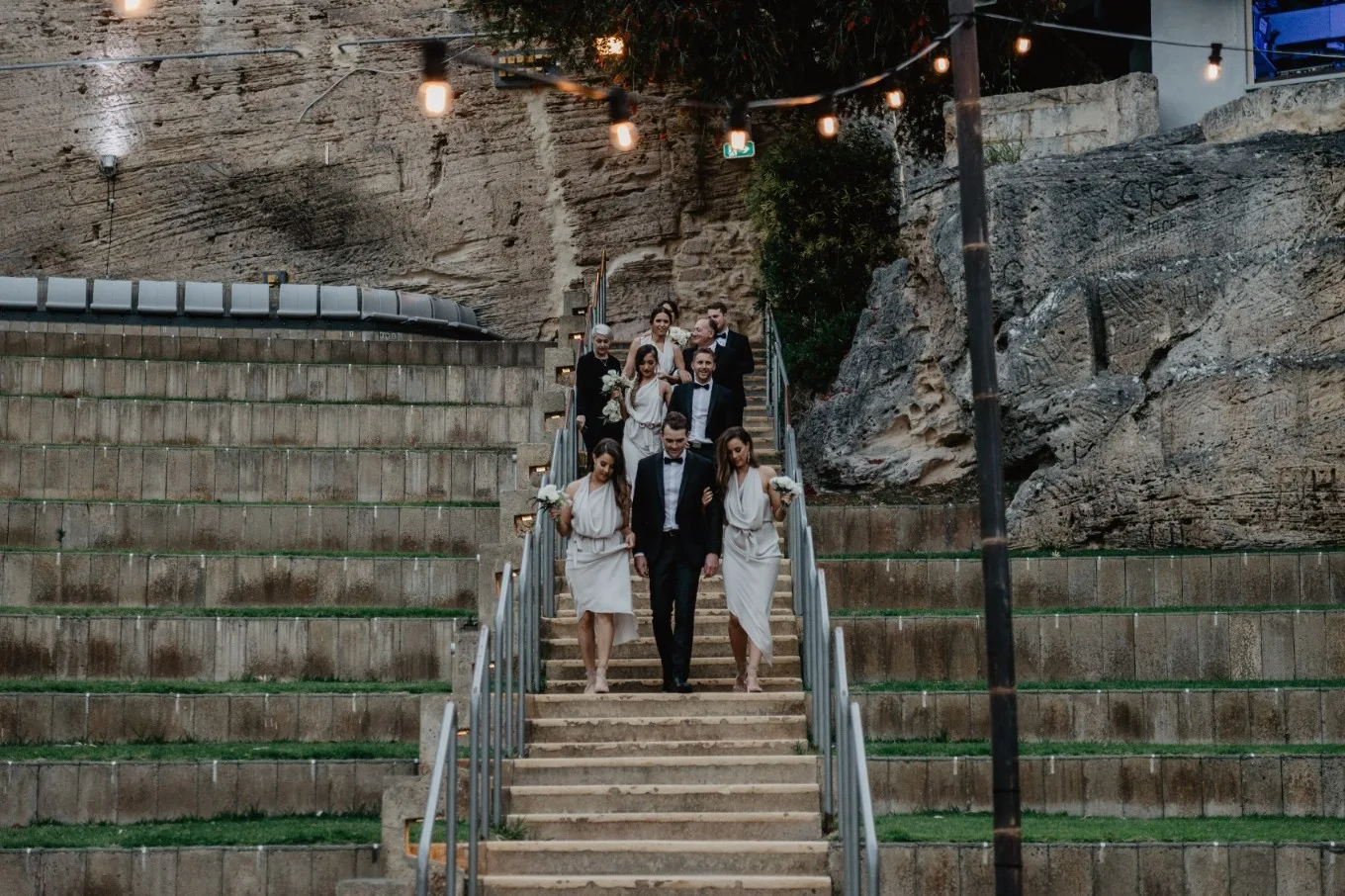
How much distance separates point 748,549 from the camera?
13.2 metres

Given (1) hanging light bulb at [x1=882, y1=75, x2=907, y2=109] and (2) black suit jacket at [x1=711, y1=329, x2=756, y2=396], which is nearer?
(2) black suit jacket at [x1=711, y1=329, x2=756, y2=396]

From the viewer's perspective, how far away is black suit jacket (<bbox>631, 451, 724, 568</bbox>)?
13.3 meters

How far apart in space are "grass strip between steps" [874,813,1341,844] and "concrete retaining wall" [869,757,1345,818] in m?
0.11

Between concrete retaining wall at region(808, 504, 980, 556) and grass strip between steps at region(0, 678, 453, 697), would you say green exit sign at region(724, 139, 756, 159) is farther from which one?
grass strip between steps at region(0, 678, 453, 697)

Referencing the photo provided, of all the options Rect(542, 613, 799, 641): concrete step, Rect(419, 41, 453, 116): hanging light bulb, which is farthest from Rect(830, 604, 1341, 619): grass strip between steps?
Rect(419, 41, 453, 116): hanging light bulb

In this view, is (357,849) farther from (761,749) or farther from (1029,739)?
(1029,739)

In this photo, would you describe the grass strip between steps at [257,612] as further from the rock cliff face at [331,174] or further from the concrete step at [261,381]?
the rock cliff face at [331,174]

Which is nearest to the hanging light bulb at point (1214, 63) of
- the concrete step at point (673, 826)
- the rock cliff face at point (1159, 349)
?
the rock cliff face at point (1159, 349)

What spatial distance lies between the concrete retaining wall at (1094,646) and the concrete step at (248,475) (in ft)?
15.9

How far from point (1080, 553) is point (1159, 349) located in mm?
2067

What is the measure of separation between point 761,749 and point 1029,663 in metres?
2.96

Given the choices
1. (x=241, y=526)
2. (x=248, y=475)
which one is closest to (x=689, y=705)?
(x=241, y=526)

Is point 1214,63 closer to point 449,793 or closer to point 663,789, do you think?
point 663,789

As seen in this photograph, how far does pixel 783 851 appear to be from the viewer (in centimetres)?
1140
